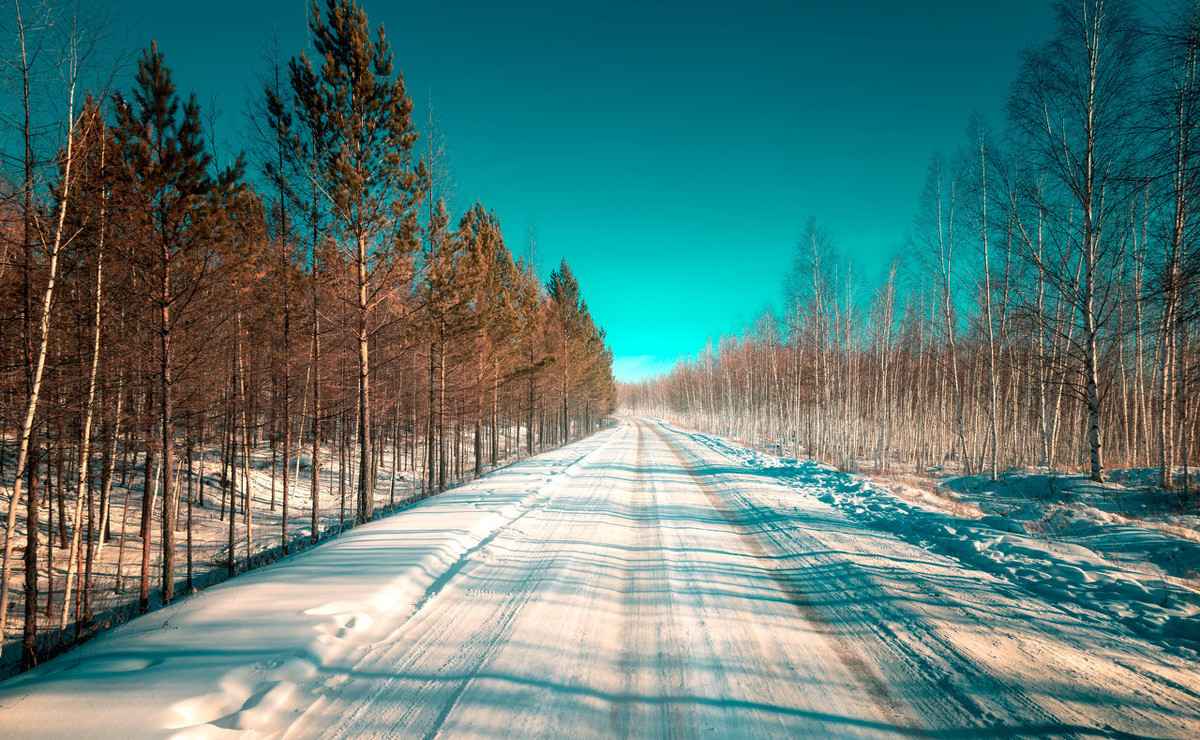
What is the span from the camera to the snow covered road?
2756mm

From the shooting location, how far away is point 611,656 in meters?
3.55

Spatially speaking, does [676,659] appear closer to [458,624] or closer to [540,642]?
[540,642]

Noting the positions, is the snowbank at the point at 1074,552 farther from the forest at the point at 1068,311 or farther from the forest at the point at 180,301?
the forest at the point at 180,301

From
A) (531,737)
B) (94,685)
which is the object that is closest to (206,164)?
(94,685)

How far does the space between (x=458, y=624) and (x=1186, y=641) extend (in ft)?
21.0

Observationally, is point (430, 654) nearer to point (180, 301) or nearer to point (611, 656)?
point (611, 656)

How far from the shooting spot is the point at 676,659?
3.51 meters

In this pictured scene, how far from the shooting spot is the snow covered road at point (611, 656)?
108 inches

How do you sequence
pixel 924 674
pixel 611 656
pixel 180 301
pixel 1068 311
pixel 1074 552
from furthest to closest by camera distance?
pixel 1068 311 < pixel 180 301 < pixel 1074 552 < pixel 611 656 < pixel 924 674

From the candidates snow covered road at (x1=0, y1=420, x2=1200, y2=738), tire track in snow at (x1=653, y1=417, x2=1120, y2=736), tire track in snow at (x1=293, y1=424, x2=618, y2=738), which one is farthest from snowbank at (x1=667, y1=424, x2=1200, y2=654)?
tire track in snow at (x1=293, y1=424, x2=618, y2=738)

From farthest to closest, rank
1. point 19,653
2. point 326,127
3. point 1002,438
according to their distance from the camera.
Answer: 1. point 1002,438
2. point 326,127
3. point 19,653

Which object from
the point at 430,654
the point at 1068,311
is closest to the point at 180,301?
the point at 430,654

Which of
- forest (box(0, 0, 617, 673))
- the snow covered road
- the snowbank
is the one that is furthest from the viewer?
forest (box(0, 0, 617, 673))

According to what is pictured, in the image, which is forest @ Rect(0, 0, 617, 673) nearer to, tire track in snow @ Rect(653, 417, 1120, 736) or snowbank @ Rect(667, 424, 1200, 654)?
tire track in snow @ Rect(653, 417, 1120, 736)
